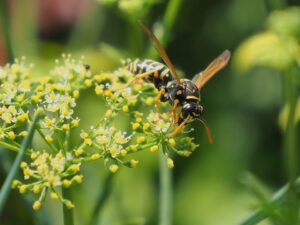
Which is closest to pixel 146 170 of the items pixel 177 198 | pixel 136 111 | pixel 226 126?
pixel 177 198

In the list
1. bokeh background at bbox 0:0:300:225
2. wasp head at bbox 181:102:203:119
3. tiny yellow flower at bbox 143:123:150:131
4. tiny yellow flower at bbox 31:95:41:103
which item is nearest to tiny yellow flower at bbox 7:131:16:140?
tiny yellow flower at bbox 31:95:41:103

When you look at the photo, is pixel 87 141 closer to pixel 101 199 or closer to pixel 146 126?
pixel 146 126

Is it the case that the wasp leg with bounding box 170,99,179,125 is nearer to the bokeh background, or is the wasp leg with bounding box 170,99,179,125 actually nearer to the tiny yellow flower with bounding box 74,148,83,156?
the tiny yellow flower with bounding box 74,148,83,156

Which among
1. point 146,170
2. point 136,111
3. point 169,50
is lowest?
point 136,111

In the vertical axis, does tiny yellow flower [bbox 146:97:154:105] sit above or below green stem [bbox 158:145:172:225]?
above

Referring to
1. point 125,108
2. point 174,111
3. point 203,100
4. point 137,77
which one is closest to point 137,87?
point 137,77

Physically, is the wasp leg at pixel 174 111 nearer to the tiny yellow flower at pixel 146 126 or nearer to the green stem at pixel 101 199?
the tiny yellow flower at pixel 146 126

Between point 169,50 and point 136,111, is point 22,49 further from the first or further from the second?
point 136,111
